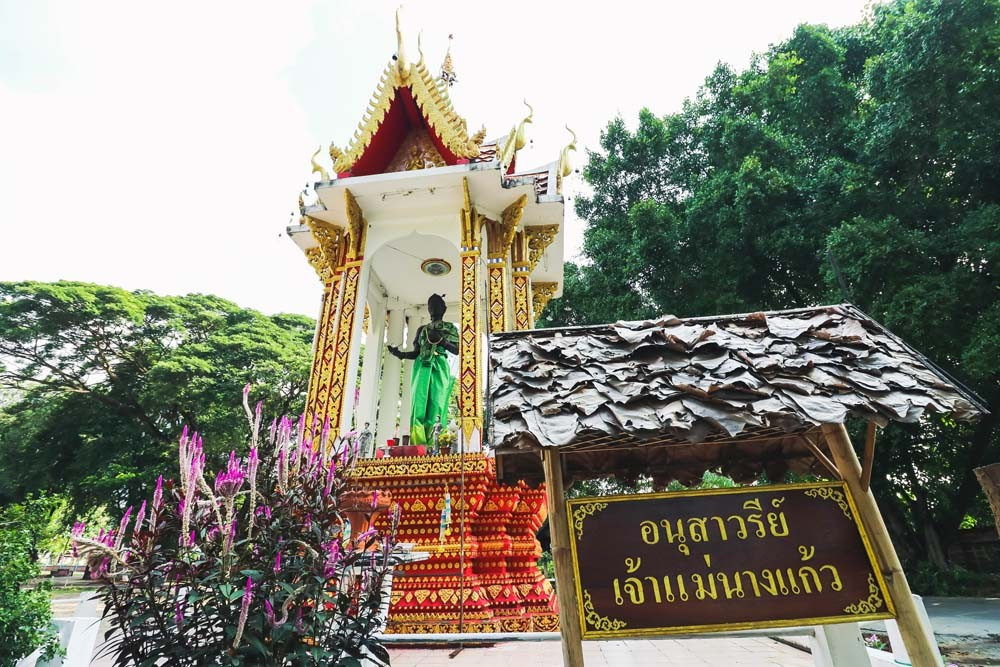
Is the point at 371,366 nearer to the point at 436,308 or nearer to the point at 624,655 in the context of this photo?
the point at 436,308

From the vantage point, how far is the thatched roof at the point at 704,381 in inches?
81.4

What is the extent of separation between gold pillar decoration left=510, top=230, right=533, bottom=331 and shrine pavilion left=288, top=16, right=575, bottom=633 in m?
0.02

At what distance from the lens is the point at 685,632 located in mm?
2020

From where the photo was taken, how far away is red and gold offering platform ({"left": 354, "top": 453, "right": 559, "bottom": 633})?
4891 mm

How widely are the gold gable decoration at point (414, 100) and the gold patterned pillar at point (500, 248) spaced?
1.07m

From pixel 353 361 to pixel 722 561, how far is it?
548 centimetres

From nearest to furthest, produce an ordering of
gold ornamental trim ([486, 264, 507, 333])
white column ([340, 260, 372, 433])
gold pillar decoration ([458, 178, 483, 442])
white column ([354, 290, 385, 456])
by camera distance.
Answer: gold pillar decoration ([458, 178, 483, 442])
white column ([340, 260, 372, 433])
gold ornamental trim ([486, 264, 507, 333])
white column ([354, 290, 385, 456])

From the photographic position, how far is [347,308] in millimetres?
7098

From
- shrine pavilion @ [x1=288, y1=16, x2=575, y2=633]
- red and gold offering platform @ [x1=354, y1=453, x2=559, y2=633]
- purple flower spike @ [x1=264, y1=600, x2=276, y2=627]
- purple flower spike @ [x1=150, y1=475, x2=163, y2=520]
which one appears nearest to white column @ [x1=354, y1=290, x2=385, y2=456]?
shrine pavilion @ [x1=288, y1=16, x2=575, y2=633]

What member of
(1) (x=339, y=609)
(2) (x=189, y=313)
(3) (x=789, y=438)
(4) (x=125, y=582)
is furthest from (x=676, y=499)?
(2) (x=189, y=313)

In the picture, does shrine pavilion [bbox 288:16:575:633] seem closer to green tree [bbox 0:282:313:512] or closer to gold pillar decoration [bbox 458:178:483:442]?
gold pillar decoration [bbox 458:178:483:442]

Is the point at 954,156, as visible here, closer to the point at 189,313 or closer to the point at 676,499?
the point at 676,499

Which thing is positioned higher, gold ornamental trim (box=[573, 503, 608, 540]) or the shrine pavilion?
the shrine pavilion

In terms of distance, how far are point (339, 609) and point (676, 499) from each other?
160 cm
